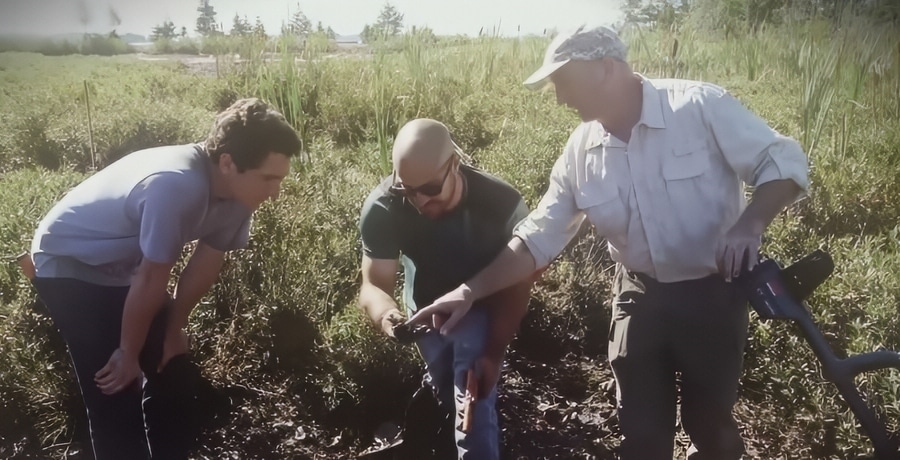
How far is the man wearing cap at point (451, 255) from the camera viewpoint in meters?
1.70

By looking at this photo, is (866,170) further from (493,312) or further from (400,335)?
(400,335)

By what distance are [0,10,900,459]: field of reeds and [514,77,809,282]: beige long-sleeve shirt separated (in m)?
0.28

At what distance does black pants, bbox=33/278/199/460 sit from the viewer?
171 cm

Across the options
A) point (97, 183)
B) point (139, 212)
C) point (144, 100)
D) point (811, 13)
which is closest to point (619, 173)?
point (811, 13)

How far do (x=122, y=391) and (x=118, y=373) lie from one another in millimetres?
Result: 50

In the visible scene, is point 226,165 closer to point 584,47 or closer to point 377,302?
point 377,302

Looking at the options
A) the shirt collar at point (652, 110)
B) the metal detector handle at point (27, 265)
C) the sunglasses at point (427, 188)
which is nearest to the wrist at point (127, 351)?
the metal detector handle at point (27, 265)

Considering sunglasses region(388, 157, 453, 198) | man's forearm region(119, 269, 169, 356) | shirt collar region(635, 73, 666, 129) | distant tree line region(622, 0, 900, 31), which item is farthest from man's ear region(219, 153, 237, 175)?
distant tree line region(622, 0, 900, 31)

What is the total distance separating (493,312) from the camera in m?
1.75

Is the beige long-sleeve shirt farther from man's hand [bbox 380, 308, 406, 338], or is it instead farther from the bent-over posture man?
the bent-over posture man

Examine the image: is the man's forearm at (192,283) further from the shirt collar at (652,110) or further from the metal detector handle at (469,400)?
the shirt collar at (652,110)

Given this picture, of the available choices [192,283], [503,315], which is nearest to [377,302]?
[503,315]

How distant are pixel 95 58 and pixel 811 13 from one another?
1878 millimetres

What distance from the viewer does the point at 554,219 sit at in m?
1.59
